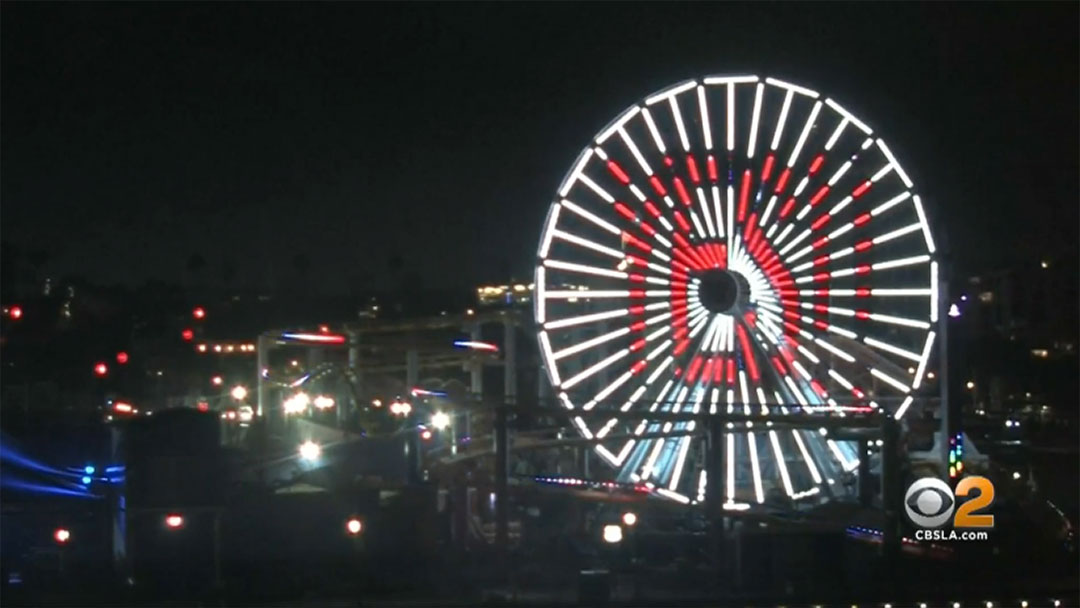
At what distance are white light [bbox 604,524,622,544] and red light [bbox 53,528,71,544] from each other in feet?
24.6

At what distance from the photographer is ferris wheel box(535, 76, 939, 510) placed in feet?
78.8

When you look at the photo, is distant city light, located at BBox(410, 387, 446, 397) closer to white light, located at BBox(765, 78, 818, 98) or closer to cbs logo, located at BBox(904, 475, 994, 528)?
white light, located at BBox(765, 78, 818, 98)

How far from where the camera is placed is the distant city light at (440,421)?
1263 inches

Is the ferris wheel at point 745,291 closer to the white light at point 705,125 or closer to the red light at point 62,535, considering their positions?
the white light at point 705,125

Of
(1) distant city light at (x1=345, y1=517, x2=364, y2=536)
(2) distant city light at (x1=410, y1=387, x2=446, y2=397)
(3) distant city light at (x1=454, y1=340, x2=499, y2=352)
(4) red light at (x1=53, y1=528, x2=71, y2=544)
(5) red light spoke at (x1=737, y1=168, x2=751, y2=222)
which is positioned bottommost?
(1) distant city light at (x1=345, y1=517, x2=364, y2=536)

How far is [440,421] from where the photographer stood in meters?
32.2

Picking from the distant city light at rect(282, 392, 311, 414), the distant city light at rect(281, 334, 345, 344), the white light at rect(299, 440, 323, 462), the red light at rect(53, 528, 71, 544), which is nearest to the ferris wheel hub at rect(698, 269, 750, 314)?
the white light at rect(299, 440, 323, 462)

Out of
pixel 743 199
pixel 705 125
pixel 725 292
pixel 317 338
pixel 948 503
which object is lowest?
pixel 948 503

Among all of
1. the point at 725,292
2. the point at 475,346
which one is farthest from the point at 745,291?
the point at 475,346

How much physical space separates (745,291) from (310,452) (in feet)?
29.8

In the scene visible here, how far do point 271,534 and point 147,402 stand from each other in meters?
22.3

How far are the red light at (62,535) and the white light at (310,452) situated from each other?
8.00 meters

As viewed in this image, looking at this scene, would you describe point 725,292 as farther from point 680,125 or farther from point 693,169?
point 680,125

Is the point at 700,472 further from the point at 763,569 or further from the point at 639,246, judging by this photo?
the point at 763,569
